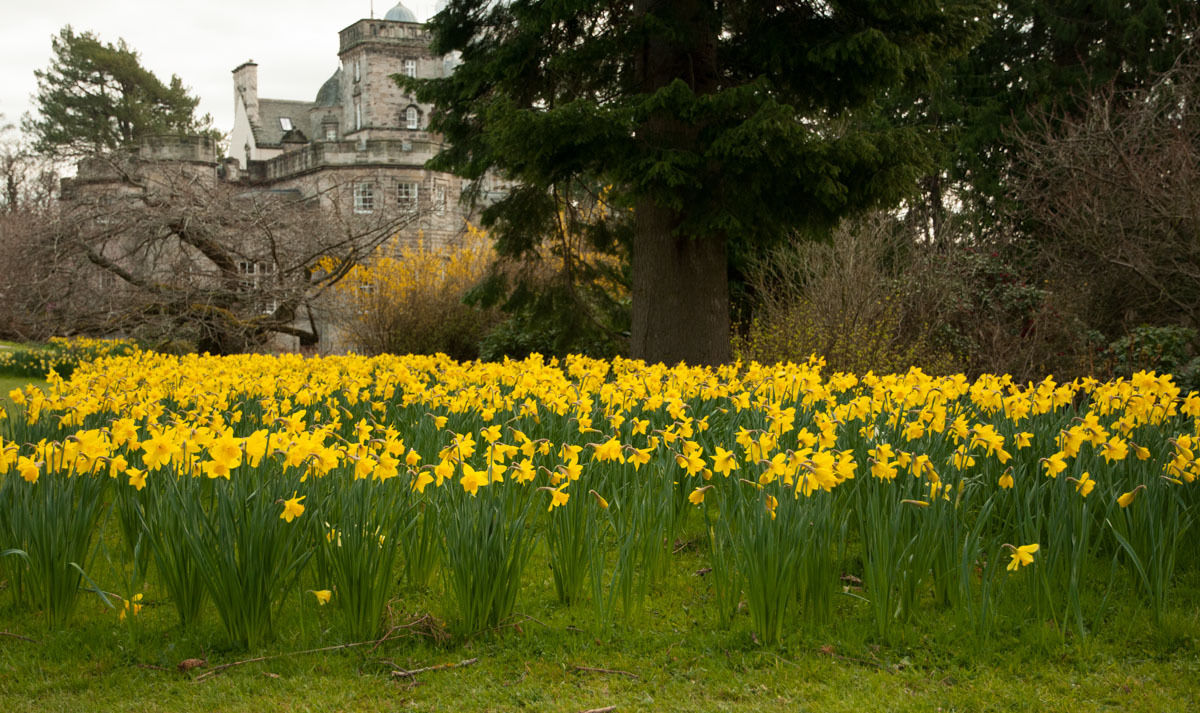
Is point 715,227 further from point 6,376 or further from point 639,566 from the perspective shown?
point 6,376

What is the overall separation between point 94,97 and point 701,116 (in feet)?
144

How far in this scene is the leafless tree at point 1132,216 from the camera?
9430 millimetres

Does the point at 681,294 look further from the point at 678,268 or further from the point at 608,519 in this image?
the point at 608,519

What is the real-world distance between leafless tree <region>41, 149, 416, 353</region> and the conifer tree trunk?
236 inches

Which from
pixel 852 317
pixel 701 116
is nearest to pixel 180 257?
pixel 701 116

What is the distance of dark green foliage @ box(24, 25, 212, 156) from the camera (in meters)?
43.1

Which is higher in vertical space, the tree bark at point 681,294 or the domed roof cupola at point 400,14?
the domed roof cupola at point 400,14

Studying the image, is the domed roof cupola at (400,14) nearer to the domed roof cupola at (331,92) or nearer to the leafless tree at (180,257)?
the domed roof cupola at (331,92)

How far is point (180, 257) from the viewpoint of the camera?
12.9 m

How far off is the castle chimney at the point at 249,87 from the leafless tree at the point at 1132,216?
48.9m

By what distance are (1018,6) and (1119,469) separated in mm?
17072

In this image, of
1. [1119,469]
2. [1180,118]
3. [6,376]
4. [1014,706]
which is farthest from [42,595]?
[6,376]

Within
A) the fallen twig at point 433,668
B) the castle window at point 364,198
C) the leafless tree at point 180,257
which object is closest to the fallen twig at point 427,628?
the fallen twig at point 433,668

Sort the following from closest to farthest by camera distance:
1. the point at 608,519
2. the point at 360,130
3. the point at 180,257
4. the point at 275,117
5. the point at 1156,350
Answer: the point at 608,519 < the point at 1156,350 < the point at 180,257 < the point at 360,130 < the point at 275,117
